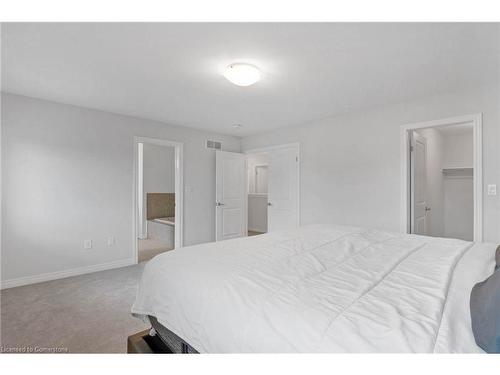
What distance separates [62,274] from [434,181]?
5.85 metres

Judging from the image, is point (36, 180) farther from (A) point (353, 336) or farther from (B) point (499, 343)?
(B) point (499, 343)

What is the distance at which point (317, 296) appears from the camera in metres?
1.03

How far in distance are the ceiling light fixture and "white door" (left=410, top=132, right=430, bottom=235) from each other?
229 centimetres

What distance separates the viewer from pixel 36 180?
10.5 ft

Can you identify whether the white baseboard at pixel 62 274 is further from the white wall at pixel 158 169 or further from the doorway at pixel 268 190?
the white wall at pixel 158 169

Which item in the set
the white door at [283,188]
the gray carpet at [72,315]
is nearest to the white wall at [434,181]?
the white door at [283,188]

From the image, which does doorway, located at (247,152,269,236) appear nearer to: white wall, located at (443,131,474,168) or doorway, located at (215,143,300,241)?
doorway, located at (215,143,300,241)

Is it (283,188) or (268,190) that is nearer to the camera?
(283,188)

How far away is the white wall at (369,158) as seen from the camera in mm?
2715

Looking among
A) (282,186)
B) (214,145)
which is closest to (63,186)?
(214,145)

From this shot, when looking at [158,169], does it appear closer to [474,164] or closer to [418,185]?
[418,185]

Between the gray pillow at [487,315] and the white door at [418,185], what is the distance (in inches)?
105
